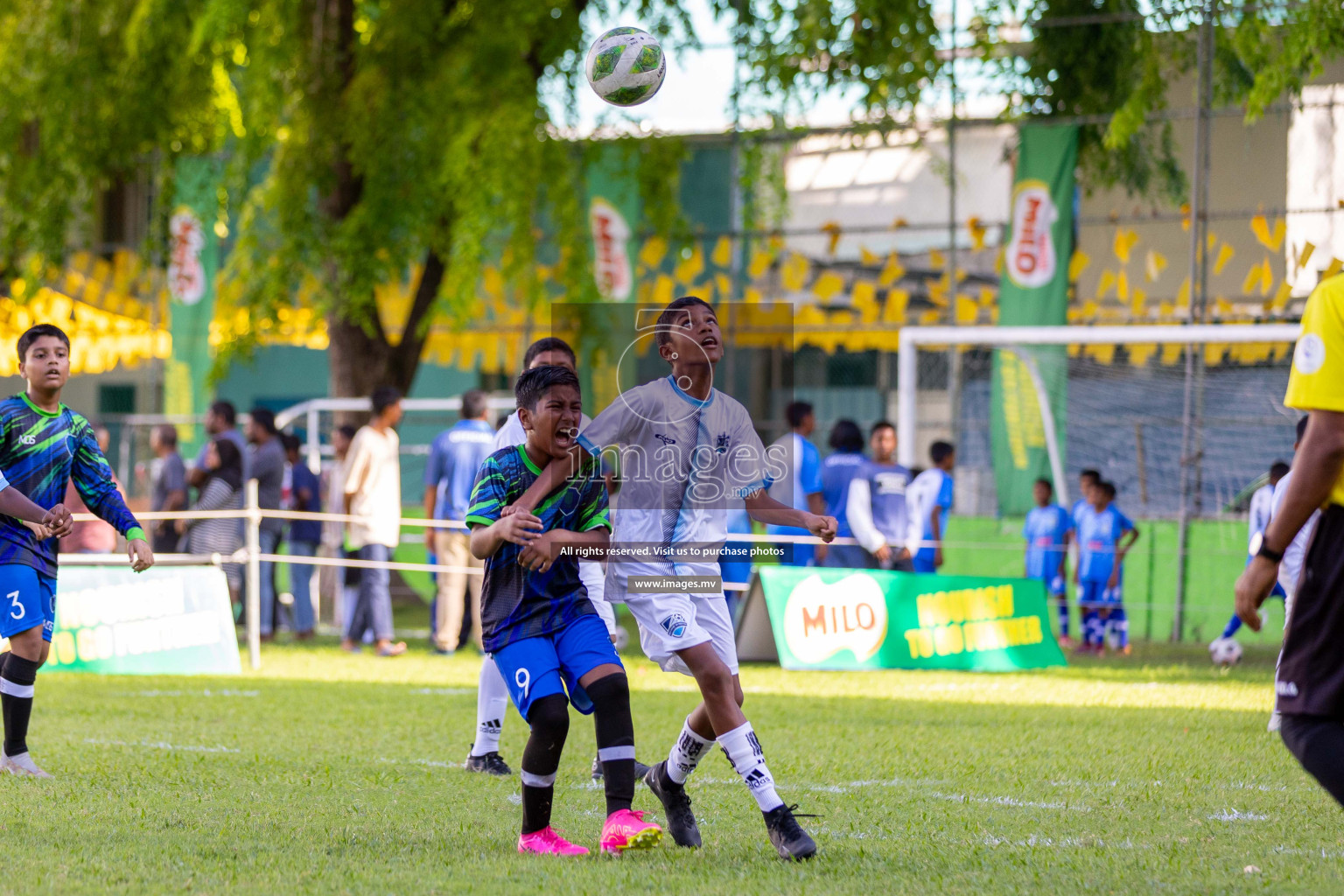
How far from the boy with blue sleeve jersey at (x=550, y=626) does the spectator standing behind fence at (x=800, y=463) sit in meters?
7.38

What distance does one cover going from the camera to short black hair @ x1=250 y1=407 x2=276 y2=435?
15156 mm

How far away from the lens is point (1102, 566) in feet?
50.2

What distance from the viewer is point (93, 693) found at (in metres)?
10.8

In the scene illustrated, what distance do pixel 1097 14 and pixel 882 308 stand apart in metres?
4.87

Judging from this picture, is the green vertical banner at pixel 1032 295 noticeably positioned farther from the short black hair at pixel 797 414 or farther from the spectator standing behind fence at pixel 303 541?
the spectator standing behind fence at pixel 303 541

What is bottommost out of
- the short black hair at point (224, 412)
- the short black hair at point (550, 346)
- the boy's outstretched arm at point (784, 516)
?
the boy's outstretched arm at point (784, 516)

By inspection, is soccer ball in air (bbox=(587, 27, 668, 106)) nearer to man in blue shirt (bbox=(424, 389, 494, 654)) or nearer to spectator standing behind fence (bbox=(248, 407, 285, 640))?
man in blue shirt (bbox=(424, 389, 494, 654))

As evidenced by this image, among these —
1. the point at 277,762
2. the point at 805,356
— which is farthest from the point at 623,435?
the point at 805,356

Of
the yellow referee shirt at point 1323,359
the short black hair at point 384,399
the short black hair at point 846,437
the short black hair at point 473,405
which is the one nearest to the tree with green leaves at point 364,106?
the short black hair at point 384,399

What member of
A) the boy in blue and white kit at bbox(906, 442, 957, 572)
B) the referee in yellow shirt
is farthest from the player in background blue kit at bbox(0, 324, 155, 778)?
the boy in blue and white kit at bbox(906, 442, 957, 572)

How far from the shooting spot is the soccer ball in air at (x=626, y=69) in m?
8.39

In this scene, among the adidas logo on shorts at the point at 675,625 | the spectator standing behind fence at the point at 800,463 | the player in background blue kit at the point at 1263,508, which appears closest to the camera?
the adidas logo on shorts at the point at 675,625

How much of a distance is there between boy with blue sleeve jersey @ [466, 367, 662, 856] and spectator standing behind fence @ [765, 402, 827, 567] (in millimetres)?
7378

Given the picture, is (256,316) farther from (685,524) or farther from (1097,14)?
(685,524)
